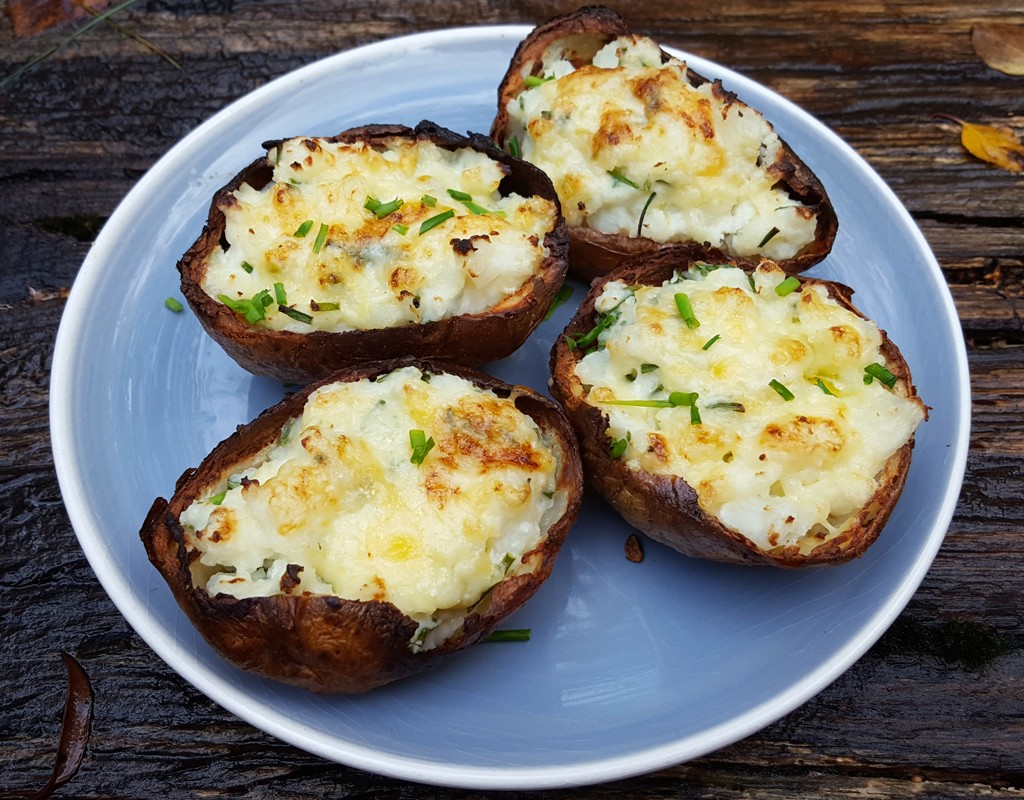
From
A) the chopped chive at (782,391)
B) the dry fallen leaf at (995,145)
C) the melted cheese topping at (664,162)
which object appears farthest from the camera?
the dry fallen leaf at (995,145)

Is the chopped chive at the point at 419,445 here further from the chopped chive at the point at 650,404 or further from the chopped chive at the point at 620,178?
the chopped chive at the point at 620,178

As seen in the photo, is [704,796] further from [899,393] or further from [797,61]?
[797,61]

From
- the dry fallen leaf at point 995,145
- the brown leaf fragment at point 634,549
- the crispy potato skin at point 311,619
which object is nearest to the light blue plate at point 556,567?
the brown leaf fragment at point 634,549

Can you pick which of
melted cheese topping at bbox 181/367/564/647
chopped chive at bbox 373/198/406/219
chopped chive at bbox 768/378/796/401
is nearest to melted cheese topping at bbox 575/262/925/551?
chopped chive at bbox 768/378/796/401

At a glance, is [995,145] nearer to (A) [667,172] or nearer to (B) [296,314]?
(A) [667,172]

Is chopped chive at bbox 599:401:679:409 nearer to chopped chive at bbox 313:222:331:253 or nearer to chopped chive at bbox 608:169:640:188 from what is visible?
chopped chive at bbox 608:169:640:188

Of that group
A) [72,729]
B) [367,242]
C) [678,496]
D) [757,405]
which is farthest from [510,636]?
[72,729]

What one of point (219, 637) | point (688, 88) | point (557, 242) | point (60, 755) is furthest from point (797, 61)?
point (60, 755)
